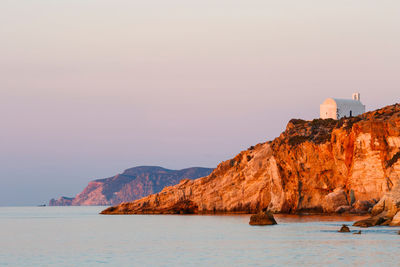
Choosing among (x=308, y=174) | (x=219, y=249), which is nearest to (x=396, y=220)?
(x=219, y=249)

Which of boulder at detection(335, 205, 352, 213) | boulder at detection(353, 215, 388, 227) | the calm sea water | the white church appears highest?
the white church

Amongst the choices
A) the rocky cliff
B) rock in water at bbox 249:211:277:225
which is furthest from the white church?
rock in water at bbox 249:211:277:225

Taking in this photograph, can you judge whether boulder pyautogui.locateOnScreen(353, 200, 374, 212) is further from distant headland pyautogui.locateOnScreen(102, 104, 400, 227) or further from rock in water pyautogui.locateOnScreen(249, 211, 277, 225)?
rock in water pyautogui.locateOnScreen(249, 211, 277, 225)

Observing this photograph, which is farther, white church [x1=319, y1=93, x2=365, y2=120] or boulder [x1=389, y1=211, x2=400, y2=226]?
white church [x1=319, y1=93, x2=365, y2=120]

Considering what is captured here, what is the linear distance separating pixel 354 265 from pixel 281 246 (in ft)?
46.1

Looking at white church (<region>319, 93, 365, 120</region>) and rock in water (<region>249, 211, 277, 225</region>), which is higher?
white church (<region>319, 93, 365, 120</region>)

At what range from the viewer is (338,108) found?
139 m

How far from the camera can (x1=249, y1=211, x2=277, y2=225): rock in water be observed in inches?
3127

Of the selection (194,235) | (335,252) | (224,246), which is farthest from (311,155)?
(335,252)

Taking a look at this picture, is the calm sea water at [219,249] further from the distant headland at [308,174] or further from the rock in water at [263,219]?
the distant headland at [308,174]

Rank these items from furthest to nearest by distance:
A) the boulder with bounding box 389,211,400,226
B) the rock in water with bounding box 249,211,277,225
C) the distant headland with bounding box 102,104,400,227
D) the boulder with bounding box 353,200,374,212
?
the distant headland with bounding box 102,104,400,227 → the boulder with bounding box 353,200,374,212 → the rock in water with bounding box 249,211,277,225 → the boulder with bounding box 389,211,400,226

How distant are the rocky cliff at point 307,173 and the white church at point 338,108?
1779cm

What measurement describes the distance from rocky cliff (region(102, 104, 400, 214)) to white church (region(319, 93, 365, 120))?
58.4ft

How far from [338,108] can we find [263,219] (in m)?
64.8
